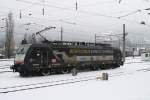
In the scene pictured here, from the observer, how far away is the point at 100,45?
27.8m

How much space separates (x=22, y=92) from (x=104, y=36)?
249 ft

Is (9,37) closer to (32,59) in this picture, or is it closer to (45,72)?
(45,72)

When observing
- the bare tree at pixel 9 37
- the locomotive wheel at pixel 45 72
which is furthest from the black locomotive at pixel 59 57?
the bare tree at pixel 9 37

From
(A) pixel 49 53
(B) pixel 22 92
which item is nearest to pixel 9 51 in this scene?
(A) pixel 49 53

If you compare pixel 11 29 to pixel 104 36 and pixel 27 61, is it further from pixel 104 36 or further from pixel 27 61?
pixel 104 36

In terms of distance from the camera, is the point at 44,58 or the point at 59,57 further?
the point at 59,57

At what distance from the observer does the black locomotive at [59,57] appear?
19984 millimetres

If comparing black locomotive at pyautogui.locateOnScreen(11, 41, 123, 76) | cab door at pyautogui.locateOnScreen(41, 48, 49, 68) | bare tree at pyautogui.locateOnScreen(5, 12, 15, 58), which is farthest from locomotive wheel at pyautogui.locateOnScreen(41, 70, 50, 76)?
bare tree at pyautogui.locateOnScreen(5, 12, 15, 58)

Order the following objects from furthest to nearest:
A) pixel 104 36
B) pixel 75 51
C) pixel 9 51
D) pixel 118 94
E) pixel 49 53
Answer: pixel 104 36 < pixel 9 51 < pixel 75 51 < pixel 49 53 < pixel 118 94

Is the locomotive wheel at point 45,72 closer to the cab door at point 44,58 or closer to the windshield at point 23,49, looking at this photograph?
the cab door at point 44,58

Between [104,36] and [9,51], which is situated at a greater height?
[104,36]

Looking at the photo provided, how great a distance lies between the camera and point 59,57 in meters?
22.0

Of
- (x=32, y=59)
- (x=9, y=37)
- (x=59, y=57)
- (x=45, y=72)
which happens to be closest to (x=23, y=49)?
(x=32, y=59)

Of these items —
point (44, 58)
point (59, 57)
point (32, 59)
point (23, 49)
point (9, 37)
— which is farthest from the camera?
point (9, 37)
